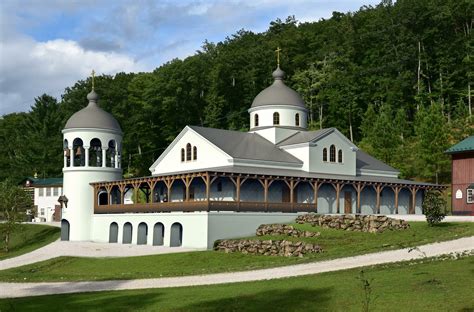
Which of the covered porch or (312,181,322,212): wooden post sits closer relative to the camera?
the covered porch

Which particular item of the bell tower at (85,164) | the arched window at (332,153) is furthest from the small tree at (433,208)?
the bell tower at (85,164)

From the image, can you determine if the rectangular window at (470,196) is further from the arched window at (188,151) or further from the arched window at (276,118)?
the arched window at (188,151)

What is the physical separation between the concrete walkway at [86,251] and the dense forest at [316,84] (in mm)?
35061

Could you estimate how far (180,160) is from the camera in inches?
2036

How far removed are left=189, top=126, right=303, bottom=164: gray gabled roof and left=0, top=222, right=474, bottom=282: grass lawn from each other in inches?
421

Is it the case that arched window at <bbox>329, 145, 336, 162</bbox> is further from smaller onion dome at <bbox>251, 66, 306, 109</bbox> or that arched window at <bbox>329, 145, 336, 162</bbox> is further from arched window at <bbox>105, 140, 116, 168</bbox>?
arched window at <bbox>105, 140, 116, 168</bbox>

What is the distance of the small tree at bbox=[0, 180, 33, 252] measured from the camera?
50.7m

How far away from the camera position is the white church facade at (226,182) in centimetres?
4162

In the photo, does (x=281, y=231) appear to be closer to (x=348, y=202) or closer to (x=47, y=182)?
(x=348, y=202)

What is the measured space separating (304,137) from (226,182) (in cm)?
939

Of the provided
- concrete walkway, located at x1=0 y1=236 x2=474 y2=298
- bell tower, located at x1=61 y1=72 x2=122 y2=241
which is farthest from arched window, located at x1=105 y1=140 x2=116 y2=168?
concrete walkway, located at x1=0 y1=236 x2=474 y2=298

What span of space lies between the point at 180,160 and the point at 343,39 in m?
49.8

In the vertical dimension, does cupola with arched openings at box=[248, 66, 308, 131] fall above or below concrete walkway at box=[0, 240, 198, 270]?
above

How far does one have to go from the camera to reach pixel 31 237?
180 ft
